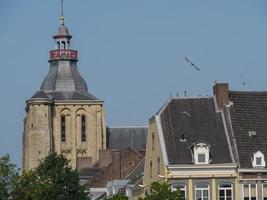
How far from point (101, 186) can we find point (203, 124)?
154 ft

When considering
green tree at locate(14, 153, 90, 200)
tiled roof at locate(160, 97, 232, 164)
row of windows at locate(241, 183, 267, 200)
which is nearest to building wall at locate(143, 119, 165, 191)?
tiled roof at locate(160, 97, 232, 164)

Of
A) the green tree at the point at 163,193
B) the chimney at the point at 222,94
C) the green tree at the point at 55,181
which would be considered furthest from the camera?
the green tree at the point at 55,181

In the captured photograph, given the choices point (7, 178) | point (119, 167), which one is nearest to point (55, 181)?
point (7, 178)

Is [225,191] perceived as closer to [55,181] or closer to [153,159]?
[153,159]

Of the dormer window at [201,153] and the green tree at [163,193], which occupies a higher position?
the dormer window at [201,153]

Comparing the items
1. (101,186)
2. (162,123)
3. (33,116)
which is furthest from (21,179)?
(33,116)

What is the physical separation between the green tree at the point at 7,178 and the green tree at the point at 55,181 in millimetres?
1249

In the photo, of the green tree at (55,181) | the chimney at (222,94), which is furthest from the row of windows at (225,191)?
the green tree at (55,181)

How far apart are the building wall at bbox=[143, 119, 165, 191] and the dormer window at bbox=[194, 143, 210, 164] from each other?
242cm

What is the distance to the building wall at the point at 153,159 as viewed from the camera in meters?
104

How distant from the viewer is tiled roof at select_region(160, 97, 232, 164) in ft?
337

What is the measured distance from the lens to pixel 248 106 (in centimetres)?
10681

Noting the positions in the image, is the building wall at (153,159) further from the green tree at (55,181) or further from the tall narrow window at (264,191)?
the green tree at (55,181)

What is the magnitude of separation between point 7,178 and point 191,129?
42.1 feet
